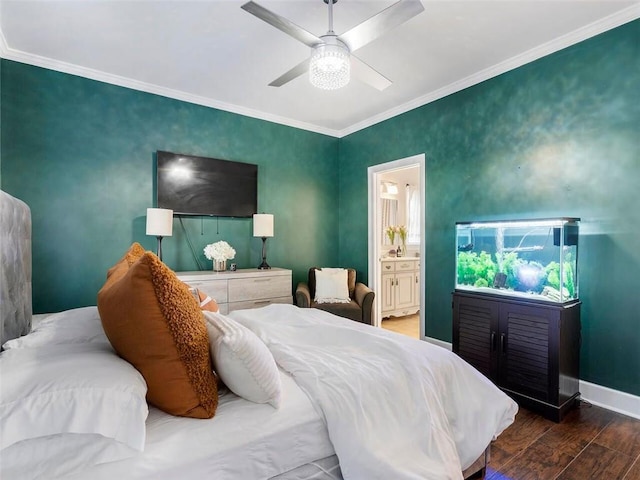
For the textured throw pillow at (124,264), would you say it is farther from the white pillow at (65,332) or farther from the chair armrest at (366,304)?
the chair armrest at (366,304)

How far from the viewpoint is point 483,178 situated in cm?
322

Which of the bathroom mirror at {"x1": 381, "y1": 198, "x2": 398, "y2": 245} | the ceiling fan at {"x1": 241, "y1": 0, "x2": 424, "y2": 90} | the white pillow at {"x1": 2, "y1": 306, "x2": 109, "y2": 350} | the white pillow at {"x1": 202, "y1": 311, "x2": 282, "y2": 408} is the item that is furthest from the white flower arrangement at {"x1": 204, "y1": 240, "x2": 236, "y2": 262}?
the bathroom mirror at {"x1": 381, "y1": 198, "x2": 398, "y2": 245}

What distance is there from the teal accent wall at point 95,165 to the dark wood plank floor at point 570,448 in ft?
10.3

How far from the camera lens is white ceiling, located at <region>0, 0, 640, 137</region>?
228 cm

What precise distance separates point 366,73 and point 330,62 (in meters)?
0.51

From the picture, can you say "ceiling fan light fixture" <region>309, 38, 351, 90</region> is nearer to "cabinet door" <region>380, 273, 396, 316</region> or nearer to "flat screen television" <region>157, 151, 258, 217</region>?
"flat screen television" <region>157, 151, 258, 217</region>

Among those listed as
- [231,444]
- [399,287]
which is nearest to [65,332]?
[231,444]

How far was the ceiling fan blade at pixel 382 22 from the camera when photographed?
1668 millimetres

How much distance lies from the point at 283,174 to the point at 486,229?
2.69 m

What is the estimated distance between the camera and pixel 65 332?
1333mm

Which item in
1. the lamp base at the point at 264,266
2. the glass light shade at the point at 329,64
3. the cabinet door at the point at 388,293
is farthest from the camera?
the cabinet door at the point at 388,293

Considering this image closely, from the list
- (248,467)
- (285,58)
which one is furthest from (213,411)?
(285,58)

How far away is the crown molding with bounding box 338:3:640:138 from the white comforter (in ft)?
8.99

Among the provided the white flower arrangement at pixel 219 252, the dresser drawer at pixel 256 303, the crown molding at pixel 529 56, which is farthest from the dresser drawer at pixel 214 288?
the crown molding at pixel 529 56
